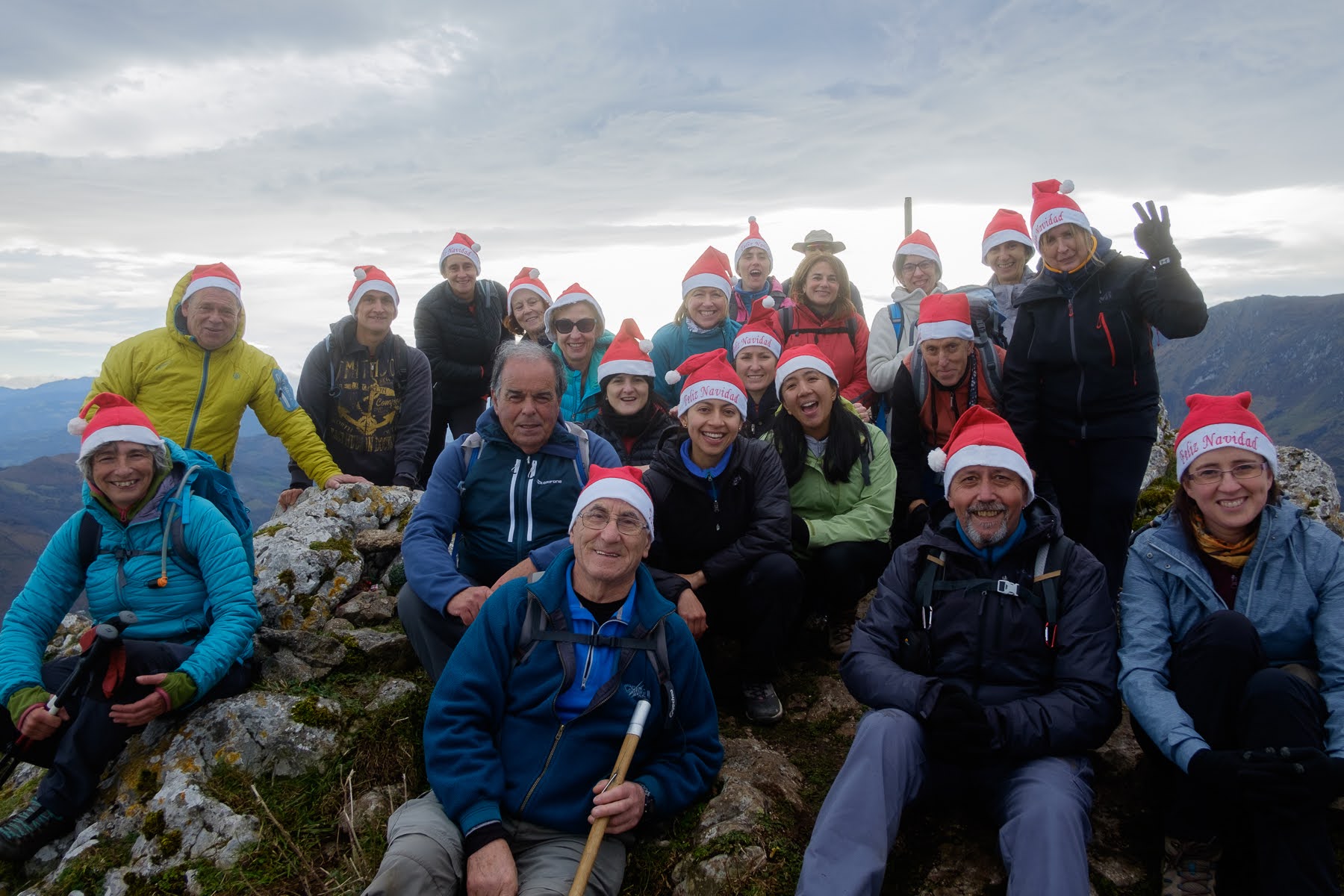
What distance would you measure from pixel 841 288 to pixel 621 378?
3.03 metres

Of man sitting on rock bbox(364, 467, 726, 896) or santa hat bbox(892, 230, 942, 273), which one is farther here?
santa hat bbox(892, 230, 942, 273)

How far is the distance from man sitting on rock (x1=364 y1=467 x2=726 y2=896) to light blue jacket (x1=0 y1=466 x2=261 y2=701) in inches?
75.5

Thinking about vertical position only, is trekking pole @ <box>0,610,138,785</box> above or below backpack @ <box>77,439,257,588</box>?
below

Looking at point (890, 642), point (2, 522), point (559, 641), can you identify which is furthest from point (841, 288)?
point (2, 522)

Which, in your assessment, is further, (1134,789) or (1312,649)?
(1134,789)

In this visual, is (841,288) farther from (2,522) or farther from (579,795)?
(2,522)

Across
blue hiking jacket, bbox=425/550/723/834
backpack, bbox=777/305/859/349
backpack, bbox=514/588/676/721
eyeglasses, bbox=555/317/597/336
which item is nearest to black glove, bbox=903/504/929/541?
backpack, bbox=777/305/859/349

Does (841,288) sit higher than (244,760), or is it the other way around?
(841,288)

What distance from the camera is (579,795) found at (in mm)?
4391

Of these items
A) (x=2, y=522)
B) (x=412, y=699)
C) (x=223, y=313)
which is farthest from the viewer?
(x=2, y=522)

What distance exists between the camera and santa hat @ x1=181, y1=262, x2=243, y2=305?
749 cm

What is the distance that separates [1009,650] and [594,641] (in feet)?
7.94

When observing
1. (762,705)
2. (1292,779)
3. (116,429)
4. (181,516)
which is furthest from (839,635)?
(116,429)

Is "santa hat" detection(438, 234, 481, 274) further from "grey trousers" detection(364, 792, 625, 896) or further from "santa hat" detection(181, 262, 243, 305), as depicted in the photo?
"grey trousers" detection(364, 792, 625, 896)
